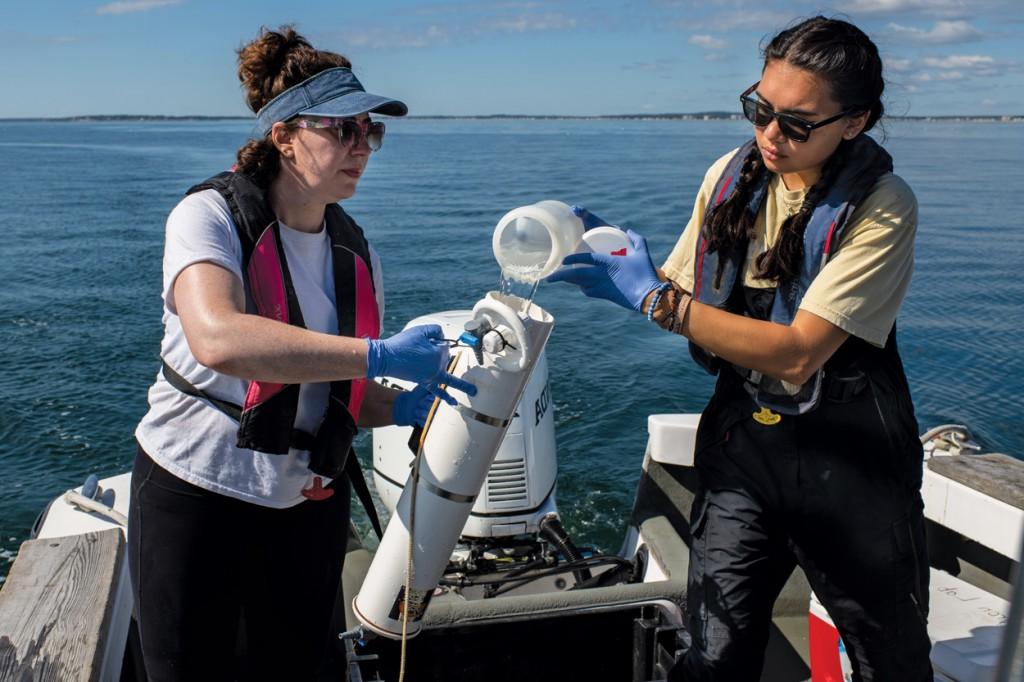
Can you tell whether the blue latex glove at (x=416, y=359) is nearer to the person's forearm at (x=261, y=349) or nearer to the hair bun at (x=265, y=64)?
the person's forearm at (x=261, y=349)

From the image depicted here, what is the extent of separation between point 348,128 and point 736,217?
3.09ft

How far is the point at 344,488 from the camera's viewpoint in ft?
7.81

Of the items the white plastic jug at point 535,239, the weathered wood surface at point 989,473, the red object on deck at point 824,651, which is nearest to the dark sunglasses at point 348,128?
the white plastic jug at point 535,239

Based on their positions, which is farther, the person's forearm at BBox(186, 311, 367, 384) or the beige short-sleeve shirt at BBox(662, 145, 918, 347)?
the beige short-sleeve shirt at BBox(662, 145, 918, 347)

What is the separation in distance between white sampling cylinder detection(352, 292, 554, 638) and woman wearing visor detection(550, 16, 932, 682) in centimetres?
27

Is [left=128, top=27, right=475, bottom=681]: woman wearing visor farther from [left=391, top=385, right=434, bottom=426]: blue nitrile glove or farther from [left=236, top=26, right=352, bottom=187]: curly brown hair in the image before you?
[left=391, top=385, right=434, bottom=426]: blue nitrile glove

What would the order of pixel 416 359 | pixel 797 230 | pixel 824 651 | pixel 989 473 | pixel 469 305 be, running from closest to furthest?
pixel 416 359 < pixel 797 230 < pixel 824 651 < pixel 989 473 < pixel 469 305

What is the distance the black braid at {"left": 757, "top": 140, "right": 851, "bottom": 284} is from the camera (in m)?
2.09

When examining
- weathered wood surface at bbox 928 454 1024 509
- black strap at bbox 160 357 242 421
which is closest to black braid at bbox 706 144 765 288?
black strap at bbox 160 357 242 421

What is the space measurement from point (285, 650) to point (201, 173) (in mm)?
28104

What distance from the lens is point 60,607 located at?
2633mm

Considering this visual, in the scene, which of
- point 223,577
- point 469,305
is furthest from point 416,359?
point 469,305

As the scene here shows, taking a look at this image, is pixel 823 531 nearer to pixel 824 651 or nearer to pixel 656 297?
pixel 656 297

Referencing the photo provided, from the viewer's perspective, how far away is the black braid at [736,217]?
2209 mm
